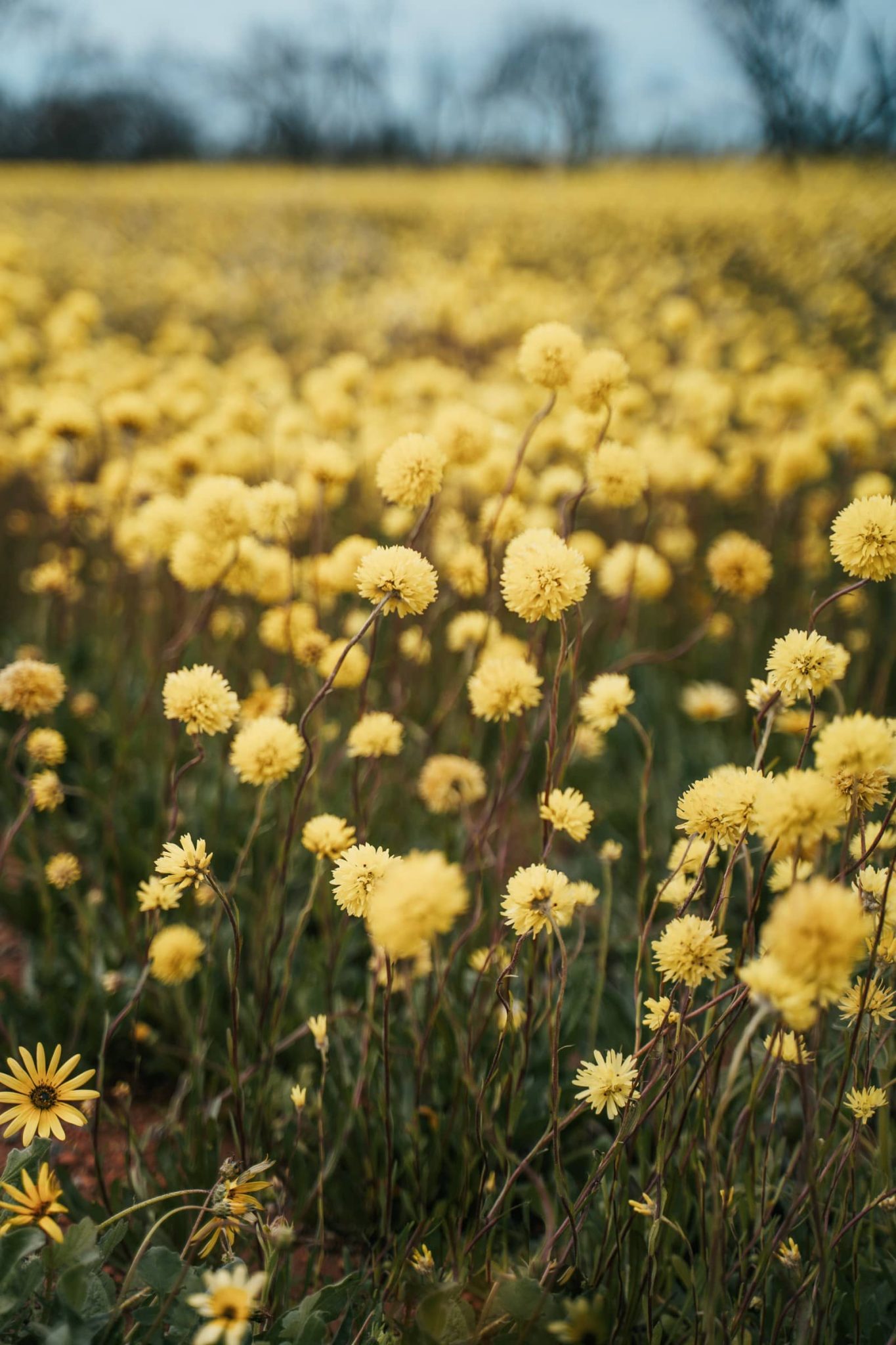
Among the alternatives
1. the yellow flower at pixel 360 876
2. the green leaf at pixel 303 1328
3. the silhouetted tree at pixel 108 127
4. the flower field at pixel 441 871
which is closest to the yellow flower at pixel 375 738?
the flower field at pixel 441 871

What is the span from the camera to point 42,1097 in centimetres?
127

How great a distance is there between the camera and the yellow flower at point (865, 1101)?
1.24 m

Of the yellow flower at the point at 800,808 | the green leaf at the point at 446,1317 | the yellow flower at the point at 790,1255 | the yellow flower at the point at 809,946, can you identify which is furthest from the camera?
the yellow flower at the point at 790,1255

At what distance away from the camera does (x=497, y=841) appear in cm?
205

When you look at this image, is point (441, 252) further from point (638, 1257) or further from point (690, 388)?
point (638, 1257)

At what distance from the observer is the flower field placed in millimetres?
1189

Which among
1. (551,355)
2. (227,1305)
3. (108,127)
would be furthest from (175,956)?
(108,127)

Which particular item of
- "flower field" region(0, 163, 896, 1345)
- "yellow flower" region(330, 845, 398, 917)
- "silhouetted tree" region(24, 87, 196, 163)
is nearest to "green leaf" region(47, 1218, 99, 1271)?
"flower field" region(0, 163, 896, 1345)

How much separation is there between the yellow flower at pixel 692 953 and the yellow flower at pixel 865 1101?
294mm

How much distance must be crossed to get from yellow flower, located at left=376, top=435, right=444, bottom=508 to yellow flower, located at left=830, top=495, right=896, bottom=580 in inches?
26.6

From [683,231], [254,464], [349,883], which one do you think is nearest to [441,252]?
[683,231]

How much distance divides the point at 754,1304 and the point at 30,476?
14.2ft

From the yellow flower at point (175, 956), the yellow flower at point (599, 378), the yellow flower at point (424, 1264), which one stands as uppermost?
the yellow flower at point (599, 378)

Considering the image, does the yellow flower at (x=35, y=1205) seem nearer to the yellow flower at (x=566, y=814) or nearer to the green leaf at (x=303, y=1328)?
the green leaf at (x=303, y=1328)
